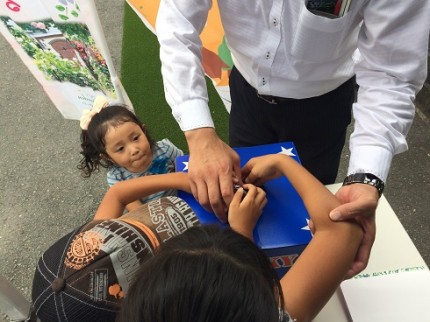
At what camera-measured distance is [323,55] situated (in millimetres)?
1006

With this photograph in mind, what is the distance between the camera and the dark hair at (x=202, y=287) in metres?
0.46

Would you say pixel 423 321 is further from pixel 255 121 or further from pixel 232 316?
pixel 255 121

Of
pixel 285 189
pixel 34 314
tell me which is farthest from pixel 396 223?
pixel 34 314

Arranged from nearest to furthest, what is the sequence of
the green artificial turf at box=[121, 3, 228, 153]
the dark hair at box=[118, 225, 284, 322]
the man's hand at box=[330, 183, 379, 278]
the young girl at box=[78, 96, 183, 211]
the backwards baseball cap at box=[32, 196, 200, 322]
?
1. the dark hair at box=[118, 225, 284, 322]
2. the backwards baseball cap at box=[32, 196, 200, 322]
3. the man's hand at box=[330, 183, 379, 278]
4. the young girl at box=[78, 96, 183, 211]
5. the green artificial turf at box=[121, 3, 228, 153]

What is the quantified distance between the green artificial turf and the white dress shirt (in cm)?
108

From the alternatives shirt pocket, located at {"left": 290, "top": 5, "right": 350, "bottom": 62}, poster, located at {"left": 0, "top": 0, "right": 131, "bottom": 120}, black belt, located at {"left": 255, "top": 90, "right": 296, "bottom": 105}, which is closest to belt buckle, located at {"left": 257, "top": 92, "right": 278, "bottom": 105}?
black belt, located at {"left": 255, "top": 90, "right": 296, "bottom": 105}

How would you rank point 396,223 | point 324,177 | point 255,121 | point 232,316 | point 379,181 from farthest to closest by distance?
point 324,177 → point 255,121 → point 396,223 → point 379,181 → point 232,316

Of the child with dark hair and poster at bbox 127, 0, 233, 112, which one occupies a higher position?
the child with dark hair

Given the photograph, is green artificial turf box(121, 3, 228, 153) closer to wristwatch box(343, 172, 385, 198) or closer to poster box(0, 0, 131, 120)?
poster box(0, 0, 131, 120)

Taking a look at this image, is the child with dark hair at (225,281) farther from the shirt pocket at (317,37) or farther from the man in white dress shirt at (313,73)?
the shirt pocket at (317,37)

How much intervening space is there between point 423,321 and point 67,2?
1.46 meters

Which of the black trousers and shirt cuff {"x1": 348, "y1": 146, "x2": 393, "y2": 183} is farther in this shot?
the black trousers

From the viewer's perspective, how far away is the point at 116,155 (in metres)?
1.38

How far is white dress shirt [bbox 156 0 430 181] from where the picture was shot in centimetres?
82
